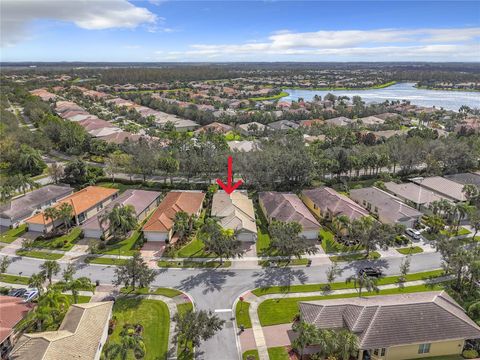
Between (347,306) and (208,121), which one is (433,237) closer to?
(347,306)

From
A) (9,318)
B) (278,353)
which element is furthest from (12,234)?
(278,353)

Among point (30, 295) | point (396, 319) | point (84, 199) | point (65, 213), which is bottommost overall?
point (30, 295)

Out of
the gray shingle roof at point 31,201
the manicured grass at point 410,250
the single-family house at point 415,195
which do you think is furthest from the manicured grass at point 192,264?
the single-family house at point 415,195

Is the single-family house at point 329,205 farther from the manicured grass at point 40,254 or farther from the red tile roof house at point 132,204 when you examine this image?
the manicured grass at point 40,254

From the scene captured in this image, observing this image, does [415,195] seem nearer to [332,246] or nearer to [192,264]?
[332,246]

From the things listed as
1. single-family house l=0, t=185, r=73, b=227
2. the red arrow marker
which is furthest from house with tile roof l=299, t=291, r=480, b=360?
single-family house l=0, t=185, r=73, b=227

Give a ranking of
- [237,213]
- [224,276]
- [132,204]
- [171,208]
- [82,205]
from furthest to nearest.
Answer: [82,205] → [132,204] → [171,208] → [237,213] → [224,276]

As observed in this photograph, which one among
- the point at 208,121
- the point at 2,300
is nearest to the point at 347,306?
the point at 2,300

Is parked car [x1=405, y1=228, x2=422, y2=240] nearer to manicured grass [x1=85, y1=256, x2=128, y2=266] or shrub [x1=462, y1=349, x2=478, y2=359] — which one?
shrub [x1=462, y1=349, x2=478, y2=359]
